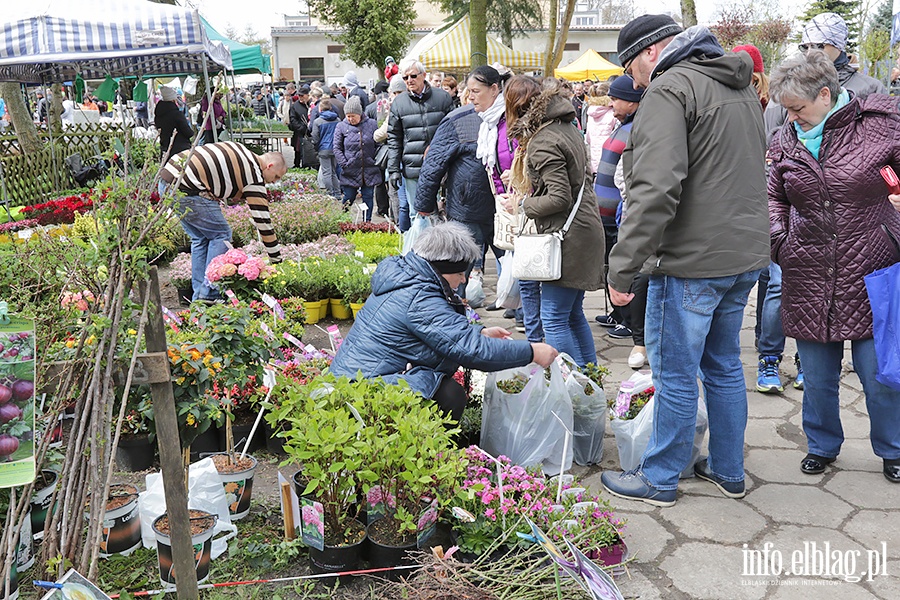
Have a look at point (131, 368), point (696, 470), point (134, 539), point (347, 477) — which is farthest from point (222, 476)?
point (696, 470)

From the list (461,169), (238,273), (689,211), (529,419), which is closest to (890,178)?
(689,211)

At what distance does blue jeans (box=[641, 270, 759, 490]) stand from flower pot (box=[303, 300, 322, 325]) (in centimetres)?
352

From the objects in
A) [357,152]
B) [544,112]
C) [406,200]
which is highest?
[544,112]

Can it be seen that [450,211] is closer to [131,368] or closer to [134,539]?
[134,539]

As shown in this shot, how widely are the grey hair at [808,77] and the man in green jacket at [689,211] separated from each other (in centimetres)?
33

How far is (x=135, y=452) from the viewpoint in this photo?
12.1ft

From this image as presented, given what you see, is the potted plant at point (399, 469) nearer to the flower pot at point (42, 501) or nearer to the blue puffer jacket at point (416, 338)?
the blue puffer jacket at point (416, 338)

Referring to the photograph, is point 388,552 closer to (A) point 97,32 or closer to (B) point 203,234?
(B) point 203,234

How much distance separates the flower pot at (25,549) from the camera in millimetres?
2648

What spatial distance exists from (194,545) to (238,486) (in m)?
0.52

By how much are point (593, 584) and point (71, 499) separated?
154 cm

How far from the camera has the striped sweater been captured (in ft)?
17.9

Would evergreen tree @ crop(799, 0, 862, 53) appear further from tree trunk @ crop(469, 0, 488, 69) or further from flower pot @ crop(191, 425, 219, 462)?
flower pot @ crop(191, 425, 219, 462)

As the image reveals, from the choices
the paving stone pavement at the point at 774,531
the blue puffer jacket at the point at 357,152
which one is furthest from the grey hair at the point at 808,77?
the blue puffer jacket at the point at 357,152
